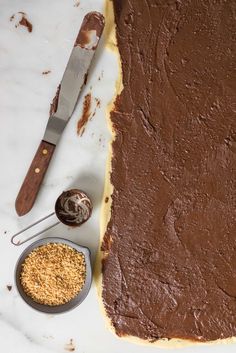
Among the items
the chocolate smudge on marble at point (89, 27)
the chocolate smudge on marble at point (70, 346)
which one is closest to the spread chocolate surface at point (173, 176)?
the chocolate smudge on marble at point (89, 27)

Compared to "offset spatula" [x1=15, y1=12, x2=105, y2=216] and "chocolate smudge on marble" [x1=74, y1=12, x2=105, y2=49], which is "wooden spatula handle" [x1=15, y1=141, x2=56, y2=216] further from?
"chocolate smudge on marble" [x1=74, y1=12, x2=105, y2=49]

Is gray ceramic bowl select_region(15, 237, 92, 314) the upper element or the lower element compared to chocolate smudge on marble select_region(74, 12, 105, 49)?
lower

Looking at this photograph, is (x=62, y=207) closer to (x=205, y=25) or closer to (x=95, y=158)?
(x=95, y=158)

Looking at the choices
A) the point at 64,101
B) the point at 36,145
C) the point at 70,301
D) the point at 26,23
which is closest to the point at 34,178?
the point at 36,145

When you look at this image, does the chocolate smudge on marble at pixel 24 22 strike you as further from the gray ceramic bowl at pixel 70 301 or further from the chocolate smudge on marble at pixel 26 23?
the gray ceramic bowl at pixel 70 301

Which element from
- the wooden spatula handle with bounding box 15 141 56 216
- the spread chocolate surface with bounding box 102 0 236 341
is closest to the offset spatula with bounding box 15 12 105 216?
the wooden spatula handle with bounding box 15 141 56 216

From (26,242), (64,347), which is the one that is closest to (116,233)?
(26,242)
